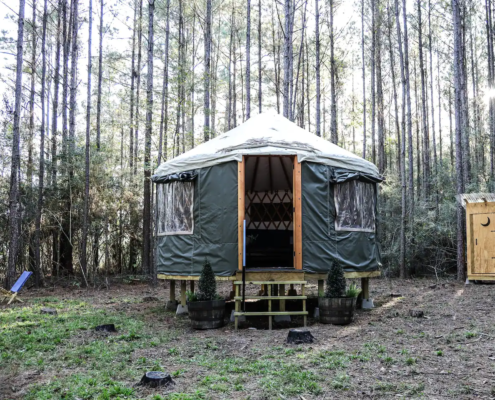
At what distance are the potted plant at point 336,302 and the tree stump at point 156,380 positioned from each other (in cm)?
231

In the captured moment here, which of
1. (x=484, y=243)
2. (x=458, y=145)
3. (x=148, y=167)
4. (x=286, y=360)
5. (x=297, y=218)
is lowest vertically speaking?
(x=286, y=360)

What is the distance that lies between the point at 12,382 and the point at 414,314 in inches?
154

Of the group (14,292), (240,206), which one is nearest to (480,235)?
(240,206)

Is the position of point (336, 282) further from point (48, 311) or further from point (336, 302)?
point (48, 311)

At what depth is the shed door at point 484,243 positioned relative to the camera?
25.5ft

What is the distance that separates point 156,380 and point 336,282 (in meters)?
2.42

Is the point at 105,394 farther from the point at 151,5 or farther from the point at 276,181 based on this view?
the point at 151,5

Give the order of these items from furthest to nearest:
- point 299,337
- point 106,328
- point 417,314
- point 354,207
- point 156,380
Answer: point 354,207 → point 417,314 → point 106,328 → point 299,337 → point 156,380

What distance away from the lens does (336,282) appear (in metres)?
4.60

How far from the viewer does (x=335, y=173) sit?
5395 mm

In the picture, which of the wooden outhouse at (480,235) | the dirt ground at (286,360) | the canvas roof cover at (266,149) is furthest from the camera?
the wooden outhouse at (480,235)

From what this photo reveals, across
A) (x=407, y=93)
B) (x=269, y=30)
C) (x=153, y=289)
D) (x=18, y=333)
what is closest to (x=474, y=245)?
(x=407, y=93)

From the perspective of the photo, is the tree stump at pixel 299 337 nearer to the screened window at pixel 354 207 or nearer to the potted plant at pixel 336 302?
the potted plant at pixel 336 302

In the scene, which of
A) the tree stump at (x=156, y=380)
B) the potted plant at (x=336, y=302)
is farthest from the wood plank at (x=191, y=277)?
the tree stump at (x=156, y=380)
